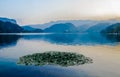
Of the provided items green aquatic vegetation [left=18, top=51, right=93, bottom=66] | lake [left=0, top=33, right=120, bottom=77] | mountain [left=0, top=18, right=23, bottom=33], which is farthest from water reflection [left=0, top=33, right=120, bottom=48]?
green aquatic vegetation [left=18, top=51, right=93, bottom=66]

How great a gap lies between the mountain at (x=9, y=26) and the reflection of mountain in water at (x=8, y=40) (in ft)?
0.39

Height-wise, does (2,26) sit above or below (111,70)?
above

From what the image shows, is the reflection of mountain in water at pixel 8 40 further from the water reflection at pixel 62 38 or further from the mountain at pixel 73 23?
the mountain at pixel 73 23

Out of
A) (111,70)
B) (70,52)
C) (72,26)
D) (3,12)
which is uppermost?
(3,12)

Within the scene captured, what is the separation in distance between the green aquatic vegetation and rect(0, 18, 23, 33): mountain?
2.13ft

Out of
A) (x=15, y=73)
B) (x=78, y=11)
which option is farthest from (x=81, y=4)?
(x=15, y=73)

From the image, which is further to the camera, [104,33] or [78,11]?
[104,33]

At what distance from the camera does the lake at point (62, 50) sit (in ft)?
13.6

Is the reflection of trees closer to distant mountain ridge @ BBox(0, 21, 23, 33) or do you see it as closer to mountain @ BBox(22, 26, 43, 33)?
mountain @ BBox(22, 26, 43, 33)

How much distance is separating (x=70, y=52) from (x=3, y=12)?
1.43 m

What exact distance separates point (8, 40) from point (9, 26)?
297 mm

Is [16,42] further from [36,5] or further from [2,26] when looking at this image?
[36,5]

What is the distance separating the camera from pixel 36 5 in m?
4.63

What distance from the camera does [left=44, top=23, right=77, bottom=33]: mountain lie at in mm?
4659
